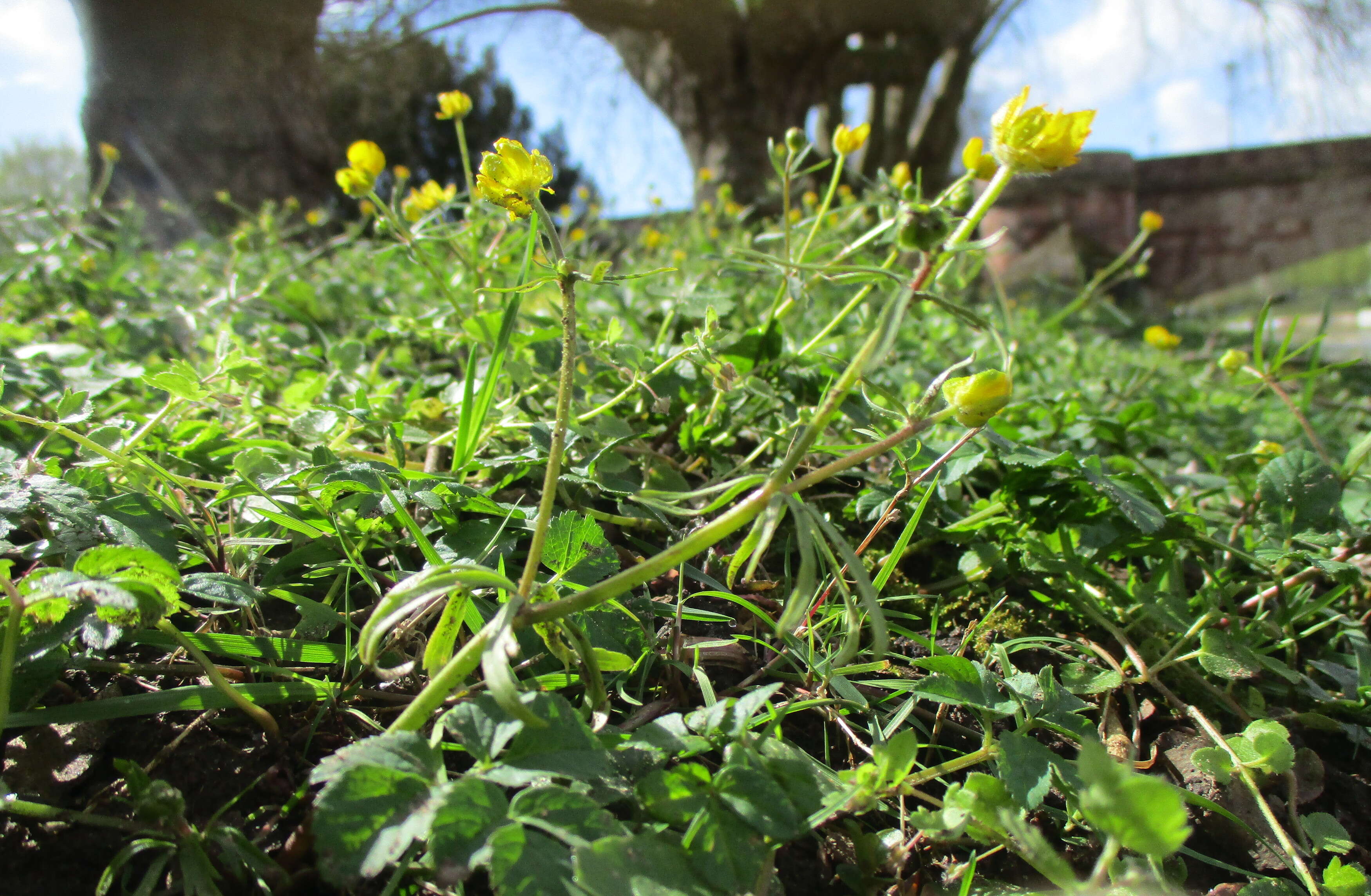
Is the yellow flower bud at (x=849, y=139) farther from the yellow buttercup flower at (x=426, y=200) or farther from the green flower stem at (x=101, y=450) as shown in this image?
the green flower stem at (x=101, y=450)

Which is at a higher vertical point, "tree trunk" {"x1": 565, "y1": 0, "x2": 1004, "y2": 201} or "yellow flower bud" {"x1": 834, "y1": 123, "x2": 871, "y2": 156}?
"tree trunk" {"x1": 565, "y1": 0, "x2": 1004, "y2": 201}

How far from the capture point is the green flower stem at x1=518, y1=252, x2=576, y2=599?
435mm

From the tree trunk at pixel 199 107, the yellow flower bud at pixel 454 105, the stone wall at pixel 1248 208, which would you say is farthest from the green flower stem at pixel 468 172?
the stone wall at pixel 1248 208

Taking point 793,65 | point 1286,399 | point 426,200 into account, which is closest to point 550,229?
point 426,200

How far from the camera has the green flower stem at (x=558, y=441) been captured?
0.44 metres

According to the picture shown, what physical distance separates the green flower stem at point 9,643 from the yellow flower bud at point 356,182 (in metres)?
0.64

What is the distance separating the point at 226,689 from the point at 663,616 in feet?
1.07

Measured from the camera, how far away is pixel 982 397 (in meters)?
0.43

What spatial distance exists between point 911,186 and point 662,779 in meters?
0.64

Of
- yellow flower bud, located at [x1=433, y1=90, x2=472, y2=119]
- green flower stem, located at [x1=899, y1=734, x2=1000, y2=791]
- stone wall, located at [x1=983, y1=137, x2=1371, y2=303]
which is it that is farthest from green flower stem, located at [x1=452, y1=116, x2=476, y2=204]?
stone wall, located at [x1=983, y1=137, x2=1371, y2=303]

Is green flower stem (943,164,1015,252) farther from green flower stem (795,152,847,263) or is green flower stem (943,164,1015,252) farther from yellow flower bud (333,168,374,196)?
yellow flower bud (333,168,374,196)

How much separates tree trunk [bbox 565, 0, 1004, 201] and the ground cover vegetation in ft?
19.5

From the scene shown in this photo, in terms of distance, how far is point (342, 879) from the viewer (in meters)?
0.36

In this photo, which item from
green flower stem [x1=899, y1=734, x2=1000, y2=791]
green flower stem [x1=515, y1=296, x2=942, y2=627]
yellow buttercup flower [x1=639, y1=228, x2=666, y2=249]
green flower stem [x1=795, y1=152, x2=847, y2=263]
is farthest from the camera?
yellow buttercup flower [x1=639, y1=228, x2=666, y2=249]
